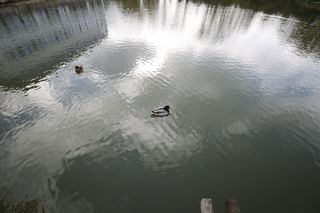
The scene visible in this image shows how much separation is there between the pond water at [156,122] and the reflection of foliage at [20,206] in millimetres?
141

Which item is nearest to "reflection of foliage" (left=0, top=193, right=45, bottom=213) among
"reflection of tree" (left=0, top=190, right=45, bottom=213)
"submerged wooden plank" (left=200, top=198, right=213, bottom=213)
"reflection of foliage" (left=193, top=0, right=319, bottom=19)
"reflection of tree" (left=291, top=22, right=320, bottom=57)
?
"reflection of tree" (left=0, top=190, right=45, bottom=213)

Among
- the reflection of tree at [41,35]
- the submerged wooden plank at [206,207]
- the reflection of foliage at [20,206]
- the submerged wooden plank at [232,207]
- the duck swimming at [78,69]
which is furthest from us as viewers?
the reflection of tree at [41,35]

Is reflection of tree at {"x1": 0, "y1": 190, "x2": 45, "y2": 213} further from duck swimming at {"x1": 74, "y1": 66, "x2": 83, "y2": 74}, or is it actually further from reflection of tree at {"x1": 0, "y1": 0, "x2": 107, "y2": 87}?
duck swimming at {"x1": 74, "y1": 66, "x2": 83, "y2": 74}

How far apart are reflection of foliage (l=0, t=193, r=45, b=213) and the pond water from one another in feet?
0.46

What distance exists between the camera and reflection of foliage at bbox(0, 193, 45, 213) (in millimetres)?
7984

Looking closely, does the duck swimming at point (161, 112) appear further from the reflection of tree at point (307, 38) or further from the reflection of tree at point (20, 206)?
the reflection of tree at point (307, 38)

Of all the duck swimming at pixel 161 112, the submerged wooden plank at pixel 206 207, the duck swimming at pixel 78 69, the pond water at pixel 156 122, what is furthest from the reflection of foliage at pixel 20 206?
the duck swimming at pixel 78 69

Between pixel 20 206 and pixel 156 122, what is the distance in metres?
8.42

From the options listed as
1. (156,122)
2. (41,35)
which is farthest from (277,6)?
(41,35)

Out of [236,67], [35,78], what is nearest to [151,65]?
[236,67]

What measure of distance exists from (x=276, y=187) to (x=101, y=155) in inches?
388

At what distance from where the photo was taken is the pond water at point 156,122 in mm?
9055

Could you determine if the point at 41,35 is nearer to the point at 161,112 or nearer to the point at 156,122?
the point at 161,112

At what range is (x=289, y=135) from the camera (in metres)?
12.5
